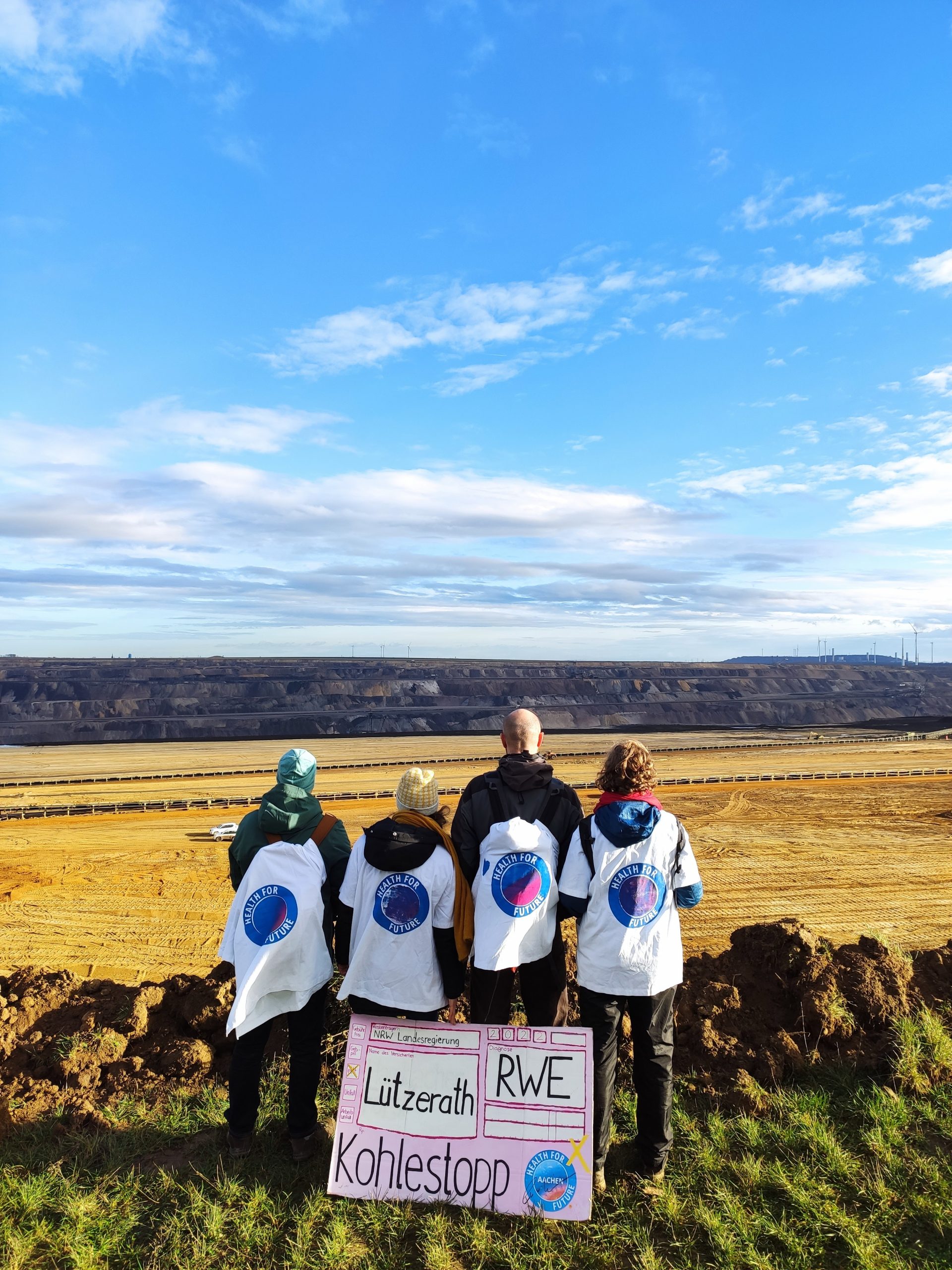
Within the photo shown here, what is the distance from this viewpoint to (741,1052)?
4902 millimetres

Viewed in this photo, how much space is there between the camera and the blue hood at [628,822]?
3.61 meters

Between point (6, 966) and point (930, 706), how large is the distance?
99334 mm

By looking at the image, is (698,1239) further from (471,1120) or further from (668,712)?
(668,712)

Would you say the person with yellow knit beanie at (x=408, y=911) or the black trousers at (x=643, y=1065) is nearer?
the black trousers at (x=643, y=1065)

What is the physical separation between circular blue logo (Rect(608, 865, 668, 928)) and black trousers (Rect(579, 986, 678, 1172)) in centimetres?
40

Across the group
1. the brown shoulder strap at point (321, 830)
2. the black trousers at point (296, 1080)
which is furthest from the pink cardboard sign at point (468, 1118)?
the brown shoulder strap at point (321, 830)

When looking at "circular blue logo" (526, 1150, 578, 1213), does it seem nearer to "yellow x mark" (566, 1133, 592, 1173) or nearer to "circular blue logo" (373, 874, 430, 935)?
"yellow x mark" (566, 1133, 592, 1173)

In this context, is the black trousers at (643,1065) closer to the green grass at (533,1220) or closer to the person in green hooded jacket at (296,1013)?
the green grass at (533,1220)

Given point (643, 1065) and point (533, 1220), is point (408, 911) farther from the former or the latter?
point (533, 1220)

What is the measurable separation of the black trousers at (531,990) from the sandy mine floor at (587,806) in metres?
8.17

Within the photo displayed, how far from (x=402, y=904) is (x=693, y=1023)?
279cm

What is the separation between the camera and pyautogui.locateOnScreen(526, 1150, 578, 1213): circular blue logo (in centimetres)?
349

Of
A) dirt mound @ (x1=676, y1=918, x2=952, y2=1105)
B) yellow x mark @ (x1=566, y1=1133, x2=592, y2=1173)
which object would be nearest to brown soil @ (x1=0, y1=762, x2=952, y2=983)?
dirt mound @ (x1=676, y1=918, x2=952, y2=1105)

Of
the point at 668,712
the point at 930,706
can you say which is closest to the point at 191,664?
the point at 668,712
